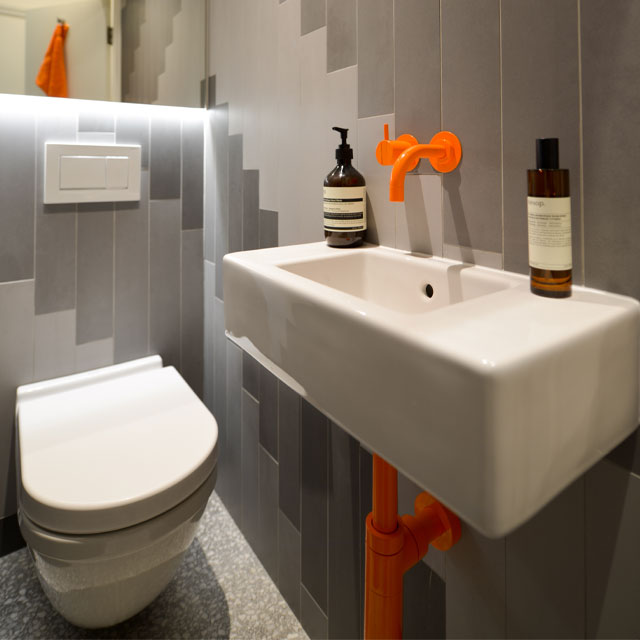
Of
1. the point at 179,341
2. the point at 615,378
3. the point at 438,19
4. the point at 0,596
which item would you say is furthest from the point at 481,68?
the point at 0,596

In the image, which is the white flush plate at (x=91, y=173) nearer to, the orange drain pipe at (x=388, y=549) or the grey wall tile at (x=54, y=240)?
the grey wall tile at (x=54, y=240)

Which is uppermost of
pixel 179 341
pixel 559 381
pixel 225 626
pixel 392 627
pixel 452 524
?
pixel 559 381

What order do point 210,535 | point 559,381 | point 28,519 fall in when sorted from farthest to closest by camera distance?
point 210,535 → point 28,519 → point 559,381

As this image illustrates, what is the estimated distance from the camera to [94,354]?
155 centimetres

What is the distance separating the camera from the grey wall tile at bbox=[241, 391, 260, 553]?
1.46 metres

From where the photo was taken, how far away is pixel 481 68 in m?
0.71

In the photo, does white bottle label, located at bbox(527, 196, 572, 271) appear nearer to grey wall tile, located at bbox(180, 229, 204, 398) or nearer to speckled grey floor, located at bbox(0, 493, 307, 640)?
speckled grey floor, located at bbox(0, 493, 307, 640)

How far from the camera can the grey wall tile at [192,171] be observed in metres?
1.64

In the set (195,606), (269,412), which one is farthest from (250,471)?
(195,606)

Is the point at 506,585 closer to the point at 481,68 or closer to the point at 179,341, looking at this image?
the point at 481,68

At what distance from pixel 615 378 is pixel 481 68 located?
0.49 m

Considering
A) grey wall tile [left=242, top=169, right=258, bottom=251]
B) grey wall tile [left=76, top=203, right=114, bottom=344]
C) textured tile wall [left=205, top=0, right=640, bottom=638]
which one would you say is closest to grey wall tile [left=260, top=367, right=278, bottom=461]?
textured tile wall [left=205, top=0, right=640, bottom=638]

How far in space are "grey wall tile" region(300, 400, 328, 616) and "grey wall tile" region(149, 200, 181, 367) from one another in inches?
28.5

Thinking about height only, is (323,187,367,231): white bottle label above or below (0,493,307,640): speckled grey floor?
above
